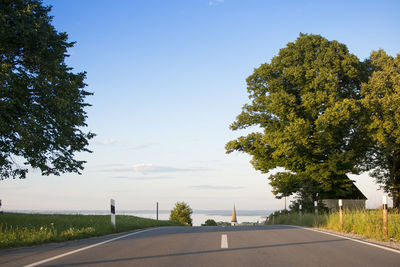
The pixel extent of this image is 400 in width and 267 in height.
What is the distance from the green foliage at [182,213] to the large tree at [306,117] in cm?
4542

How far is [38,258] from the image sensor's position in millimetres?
6340

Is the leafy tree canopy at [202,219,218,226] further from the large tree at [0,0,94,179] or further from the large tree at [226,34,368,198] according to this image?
the large tree at [0,0,94,179]

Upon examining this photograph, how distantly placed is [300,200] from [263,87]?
9505 millimetres

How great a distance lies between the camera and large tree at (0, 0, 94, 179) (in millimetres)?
14117

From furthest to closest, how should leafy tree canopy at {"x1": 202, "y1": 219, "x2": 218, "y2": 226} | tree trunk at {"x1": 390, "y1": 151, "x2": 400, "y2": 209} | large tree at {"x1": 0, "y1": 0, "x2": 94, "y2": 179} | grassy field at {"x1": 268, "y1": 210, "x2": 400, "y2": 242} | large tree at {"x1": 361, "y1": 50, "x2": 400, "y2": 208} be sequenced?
leafy tree canopy at {"x1": 202, "y1": 219, "x2": 218, "y2": 226}
tree trunk at {"x1": 390, "y1": 151, "x2": 400, "y2": 209}
large tree at {"x1": 361, "y1": 50, "x2": 400, "y2": 208}
large tree at {"x1": 0, "y1": 0, "x2": 94, "y2": 179}
grassy field at {"x1": 268, "y1": 210, "x2": 400, "y2": 242}

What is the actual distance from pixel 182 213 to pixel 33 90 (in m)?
60.2

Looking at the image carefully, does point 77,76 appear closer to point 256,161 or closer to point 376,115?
point 256,161

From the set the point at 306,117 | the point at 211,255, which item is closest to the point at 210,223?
the point at 306,117

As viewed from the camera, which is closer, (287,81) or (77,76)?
(77,76)

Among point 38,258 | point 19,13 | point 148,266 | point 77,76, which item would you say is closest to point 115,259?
point 148,266

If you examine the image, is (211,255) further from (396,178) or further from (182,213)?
(182,213)

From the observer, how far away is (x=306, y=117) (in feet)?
88.2

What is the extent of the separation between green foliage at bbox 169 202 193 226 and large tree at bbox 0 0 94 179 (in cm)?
5659

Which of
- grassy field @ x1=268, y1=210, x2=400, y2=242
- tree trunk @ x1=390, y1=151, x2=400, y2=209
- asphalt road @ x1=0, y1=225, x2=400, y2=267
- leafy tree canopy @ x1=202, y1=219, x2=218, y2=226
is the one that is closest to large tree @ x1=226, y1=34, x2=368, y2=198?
tree trunk @ x1=390, y1=151, x2=400, y2=209
